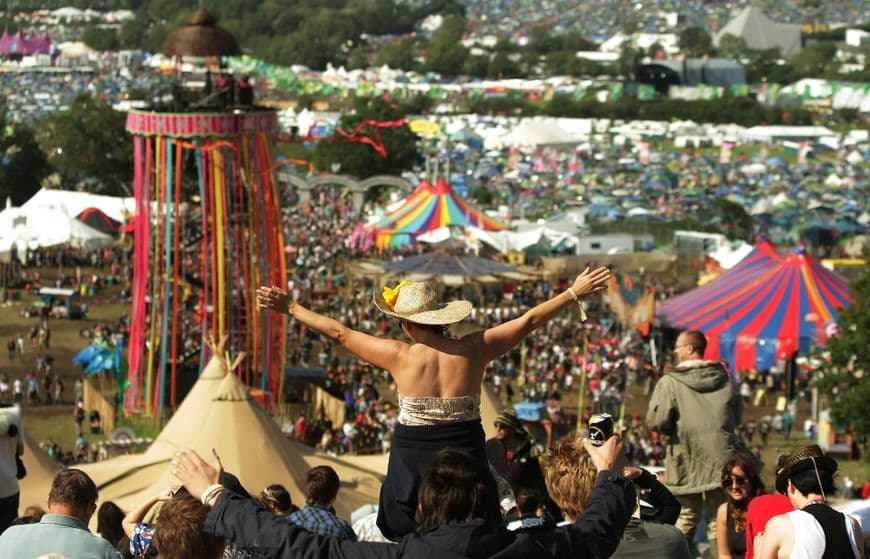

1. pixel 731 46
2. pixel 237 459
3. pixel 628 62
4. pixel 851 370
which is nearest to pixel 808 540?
pixel 237 459

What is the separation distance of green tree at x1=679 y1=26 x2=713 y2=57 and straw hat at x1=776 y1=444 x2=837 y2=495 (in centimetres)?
14377

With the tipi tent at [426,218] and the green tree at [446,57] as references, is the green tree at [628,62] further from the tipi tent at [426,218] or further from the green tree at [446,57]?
the tipi tent at [426,218]

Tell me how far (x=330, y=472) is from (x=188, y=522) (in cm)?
143

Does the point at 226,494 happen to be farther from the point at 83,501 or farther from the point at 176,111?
the point at 176,111

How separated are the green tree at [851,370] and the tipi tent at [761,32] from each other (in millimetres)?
142661

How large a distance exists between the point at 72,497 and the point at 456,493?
146 cm

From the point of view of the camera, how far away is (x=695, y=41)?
151500 millimetres

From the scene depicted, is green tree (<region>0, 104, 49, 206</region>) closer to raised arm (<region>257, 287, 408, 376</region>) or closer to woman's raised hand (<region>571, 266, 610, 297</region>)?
raised arm (<region>257, 287, 408, 376</region>)

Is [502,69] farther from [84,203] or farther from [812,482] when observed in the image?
[812,482]

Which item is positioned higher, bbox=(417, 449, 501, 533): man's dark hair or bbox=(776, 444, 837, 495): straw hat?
bbox=(417, 449, 501, 533): man's dark hair

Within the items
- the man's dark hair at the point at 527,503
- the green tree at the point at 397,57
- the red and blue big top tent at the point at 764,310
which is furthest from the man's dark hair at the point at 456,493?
the green tree at the point at 397,57

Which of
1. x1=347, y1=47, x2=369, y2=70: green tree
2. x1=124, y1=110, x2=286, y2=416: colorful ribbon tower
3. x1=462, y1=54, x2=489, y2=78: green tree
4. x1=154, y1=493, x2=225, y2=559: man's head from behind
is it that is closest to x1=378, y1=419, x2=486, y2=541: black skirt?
x1=154, y1=493, x2=225, y2=559: man's head from behind

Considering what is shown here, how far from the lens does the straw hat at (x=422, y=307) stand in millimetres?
5418

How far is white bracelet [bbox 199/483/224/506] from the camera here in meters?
4.34
